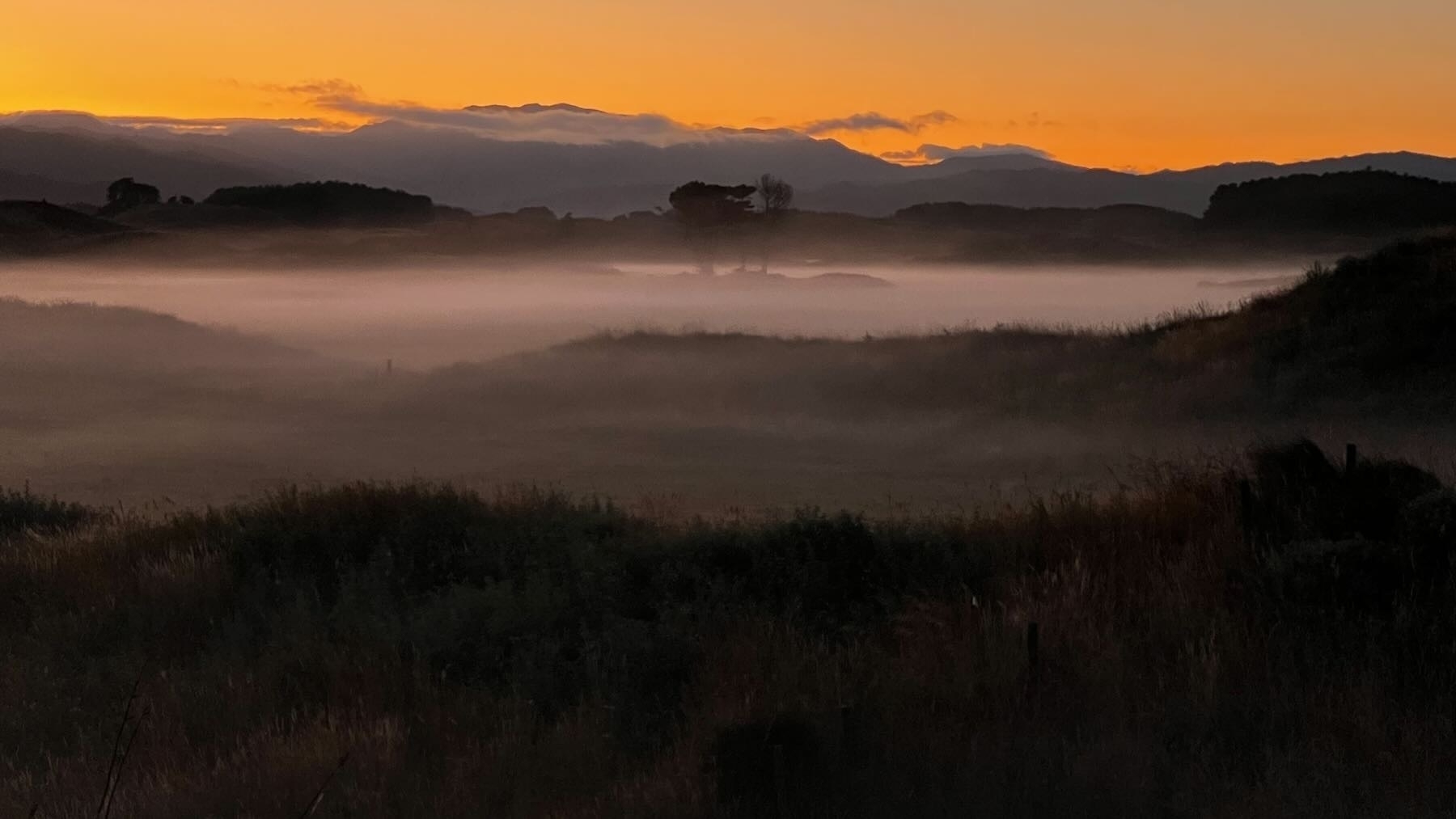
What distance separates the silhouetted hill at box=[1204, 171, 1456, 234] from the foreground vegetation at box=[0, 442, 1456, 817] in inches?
1563

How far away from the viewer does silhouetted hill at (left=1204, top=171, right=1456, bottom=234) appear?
2327 inches

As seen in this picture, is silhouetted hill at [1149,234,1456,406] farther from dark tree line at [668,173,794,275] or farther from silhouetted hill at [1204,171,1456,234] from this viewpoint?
dark tree line at [668,173,794,275]

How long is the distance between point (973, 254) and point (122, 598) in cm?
13671

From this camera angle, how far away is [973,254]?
463 feet

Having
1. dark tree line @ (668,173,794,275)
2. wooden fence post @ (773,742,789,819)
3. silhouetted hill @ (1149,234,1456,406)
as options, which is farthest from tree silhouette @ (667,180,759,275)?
wooden fence post @ (773,742,789,819)

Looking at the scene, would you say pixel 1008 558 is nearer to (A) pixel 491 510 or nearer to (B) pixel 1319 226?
(A) pixel 491 510

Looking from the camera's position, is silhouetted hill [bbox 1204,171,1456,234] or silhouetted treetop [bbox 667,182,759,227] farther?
silhouetted treetop [bbox 667,182,759,227]

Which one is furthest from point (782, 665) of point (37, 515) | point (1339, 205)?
point (1339, 205)

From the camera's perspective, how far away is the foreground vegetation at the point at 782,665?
17.7 ft

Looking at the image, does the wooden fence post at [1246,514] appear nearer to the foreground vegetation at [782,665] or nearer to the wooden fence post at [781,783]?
the foreground vegetation at [782,665]

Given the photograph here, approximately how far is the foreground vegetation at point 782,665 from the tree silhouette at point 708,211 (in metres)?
89.2

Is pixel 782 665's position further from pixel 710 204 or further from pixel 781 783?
pixel 710 204

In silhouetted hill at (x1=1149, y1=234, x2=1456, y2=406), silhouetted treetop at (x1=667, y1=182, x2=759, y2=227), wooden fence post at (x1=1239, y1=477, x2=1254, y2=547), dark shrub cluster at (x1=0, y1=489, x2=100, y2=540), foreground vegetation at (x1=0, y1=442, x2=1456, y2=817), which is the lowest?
dark shrub cluster at (x1=0, y1=489, x2=100, y2=540)

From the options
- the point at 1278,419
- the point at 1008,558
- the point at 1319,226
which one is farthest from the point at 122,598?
the point at 1319,226
